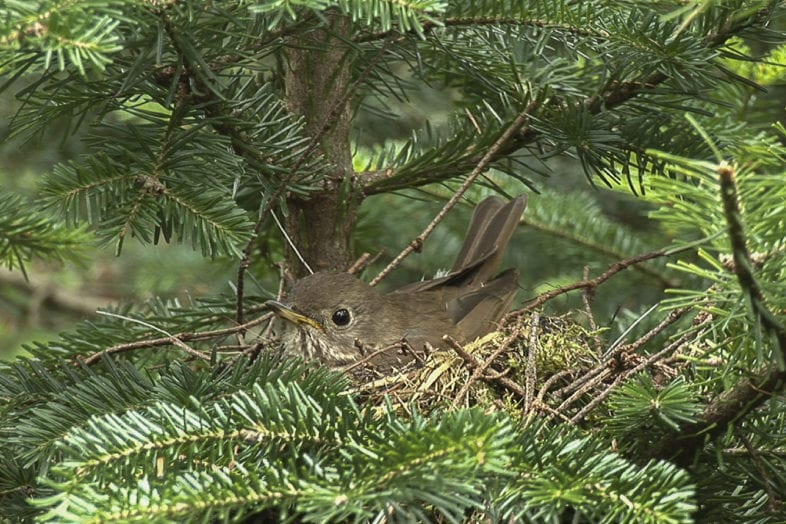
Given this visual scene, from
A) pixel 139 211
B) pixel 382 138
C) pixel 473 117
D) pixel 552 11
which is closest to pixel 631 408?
pixel 552 11

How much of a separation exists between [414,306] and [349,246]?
1.98 feet

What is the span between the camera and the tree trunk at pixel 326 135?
332 cm

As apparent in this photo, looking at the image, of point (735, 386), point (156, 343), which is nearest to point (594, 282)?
point (735, 386)

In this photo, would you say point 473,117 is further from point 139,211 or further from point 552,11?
point 139,211

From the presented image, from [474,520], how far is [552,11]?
1293 mm

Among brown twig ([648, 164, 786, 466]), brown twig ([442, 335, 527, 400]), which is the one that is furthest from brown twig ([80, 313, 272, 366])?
brown twig ([648, 164, 786, 466])

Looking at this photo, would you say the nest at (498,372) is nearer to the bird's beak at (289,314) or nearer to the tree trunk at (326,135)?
the bird's beak at (289,314)

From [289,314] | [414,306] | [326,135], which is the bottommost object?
[414,306]

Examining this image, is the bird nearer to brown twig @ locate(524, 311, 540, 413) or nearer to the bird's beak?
the bird's beak

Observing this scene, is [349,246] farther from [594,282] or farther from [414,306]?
[594,282]

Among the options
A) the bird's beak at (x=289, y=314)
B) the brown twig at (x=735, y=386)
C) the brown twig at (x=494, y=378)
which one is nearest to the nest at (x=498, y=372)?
the brown twig at (x=494, y=378)

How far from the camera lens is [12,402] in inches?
104

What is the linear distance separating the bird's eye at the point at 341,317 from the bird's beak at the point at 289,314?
0.07 m

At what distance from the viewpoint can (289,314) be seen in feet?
12.2
